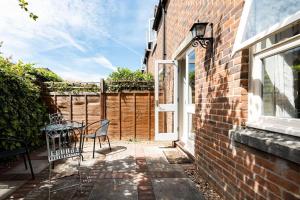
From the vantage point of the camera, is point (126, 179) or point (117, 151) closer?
point (126, 179)

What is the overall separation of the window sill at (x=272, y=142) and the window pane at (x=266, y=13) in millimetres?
938

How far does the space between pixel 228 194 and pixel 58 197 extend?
2.31 m

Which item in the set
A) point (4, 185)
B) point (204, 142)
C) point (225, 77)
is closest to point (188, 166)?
point (204, 142)

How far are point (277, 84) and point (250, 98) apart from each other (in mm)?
376

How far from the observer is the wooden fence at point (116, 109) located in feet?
26.6

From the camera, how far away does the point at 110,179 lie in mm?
4285

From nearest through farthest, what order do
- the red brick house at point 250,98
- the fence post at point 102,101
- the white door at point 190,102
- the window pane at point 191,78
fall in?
the red brick house at point 250,98, the window pane at point 191,78, the white door at point 190,102, the fence post at point 102,101

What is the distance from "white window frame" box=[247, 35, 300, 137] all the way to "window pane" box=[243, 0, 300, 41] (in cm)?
23

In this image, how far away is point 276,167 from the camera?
209 centimetres

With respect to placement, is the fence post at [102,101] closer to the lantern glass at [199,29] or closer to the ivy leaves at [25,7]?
the ivy leaves at [25,7]

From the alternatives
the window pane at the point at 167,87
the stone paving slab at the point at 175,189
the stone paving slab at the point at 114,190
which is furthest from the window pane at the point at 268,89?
the window pane at the point at 167,87

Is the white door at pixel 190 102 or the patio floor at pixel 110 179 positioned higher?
the white door at pixel 190 102

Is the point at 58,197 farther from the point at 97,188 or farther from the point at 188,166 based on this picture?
the point at 188,166

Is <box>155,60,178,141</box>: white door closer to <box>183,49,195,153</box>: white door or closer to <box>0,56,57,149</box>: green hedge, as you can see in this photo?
<box>183,49,195,153</box>: white door
